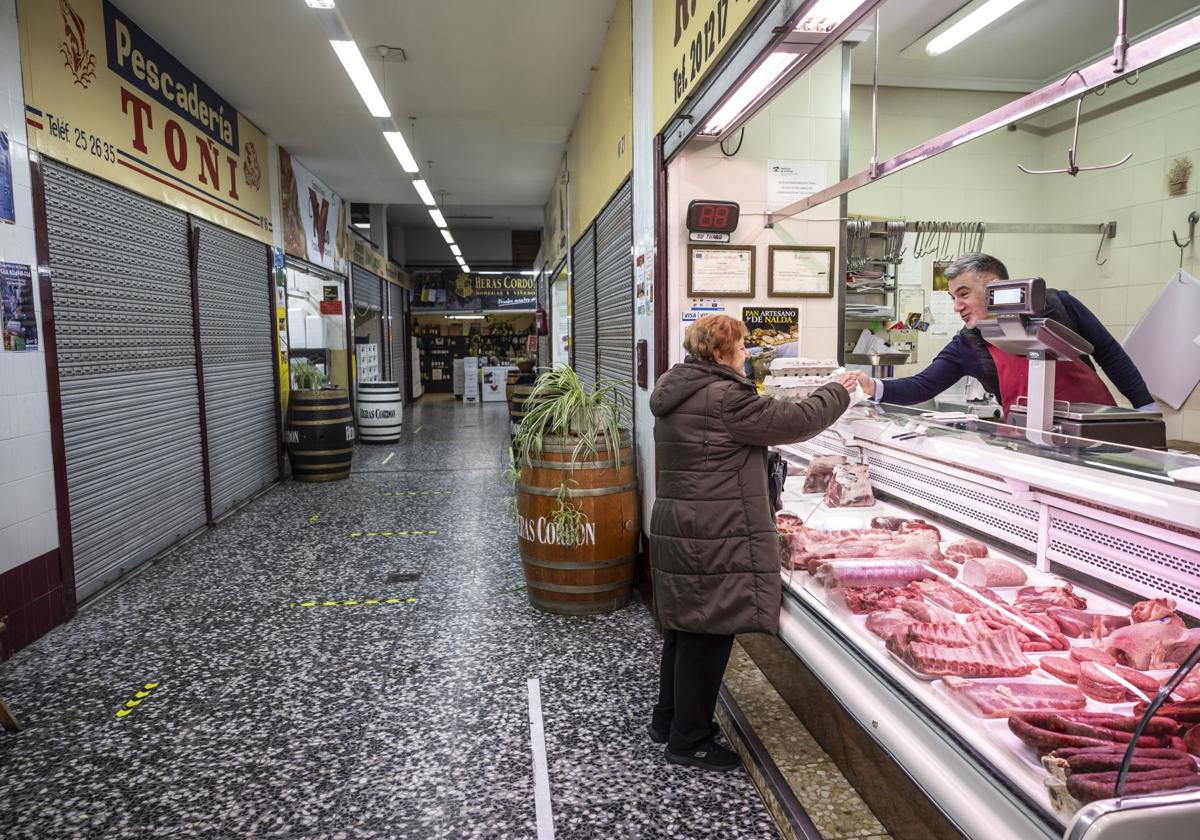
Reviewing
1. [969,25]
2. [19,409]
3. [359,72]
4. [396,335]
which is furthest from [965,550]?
[396,335]

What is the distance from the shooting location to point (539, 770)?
246 cm

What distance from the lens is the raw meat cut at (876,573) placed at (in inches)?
84.9

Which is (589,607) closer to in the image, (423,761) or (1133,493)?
(423,761)

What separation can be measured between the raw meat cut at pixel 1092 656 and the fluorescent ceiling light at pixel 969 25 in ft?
13.6

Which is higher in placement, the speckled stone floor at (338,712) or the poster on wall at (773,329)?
the poster on wall at (773,329)

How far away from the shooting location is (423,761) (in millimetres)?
2527

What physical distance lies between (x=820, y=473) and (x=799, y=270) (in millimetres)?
1348

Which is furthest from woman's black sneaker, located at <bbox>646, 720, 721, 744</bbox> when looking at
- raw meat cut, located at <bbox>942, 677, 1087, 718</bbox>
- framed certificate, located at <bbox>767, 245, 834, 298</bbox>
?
framed certificate, located at <bbox>767, 245, 834, 298</bbox>

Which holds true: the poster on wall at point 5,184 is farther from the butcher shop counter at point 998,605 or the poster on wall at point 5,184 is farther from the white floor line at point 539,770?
the butcher shop counter at point 998,605

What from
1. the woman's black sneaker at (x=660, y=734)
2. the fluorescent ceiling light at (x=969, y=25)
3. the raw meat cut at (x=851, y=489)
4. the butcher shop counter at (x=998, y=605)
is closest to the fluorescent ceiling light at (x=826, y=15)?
the butcher shop counter at (x=998, y=605)

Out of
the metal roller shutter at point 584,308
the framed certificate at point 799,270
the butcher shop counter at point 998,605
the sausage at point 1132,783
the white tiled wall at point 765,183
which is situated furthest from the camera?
the metal roller shutter at point 584,308

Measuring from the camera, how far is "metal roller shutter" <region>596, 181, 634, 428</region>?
468cm

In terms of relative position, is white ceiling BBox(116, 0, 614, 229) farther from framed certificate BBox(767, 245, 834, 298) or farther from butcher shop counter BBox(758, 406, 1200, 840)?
butcher shop counter BBox(758, 406, 1200, 840)

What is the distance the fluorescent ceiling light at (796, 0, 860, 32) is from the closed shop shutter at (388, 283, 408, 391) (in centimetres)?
1304
